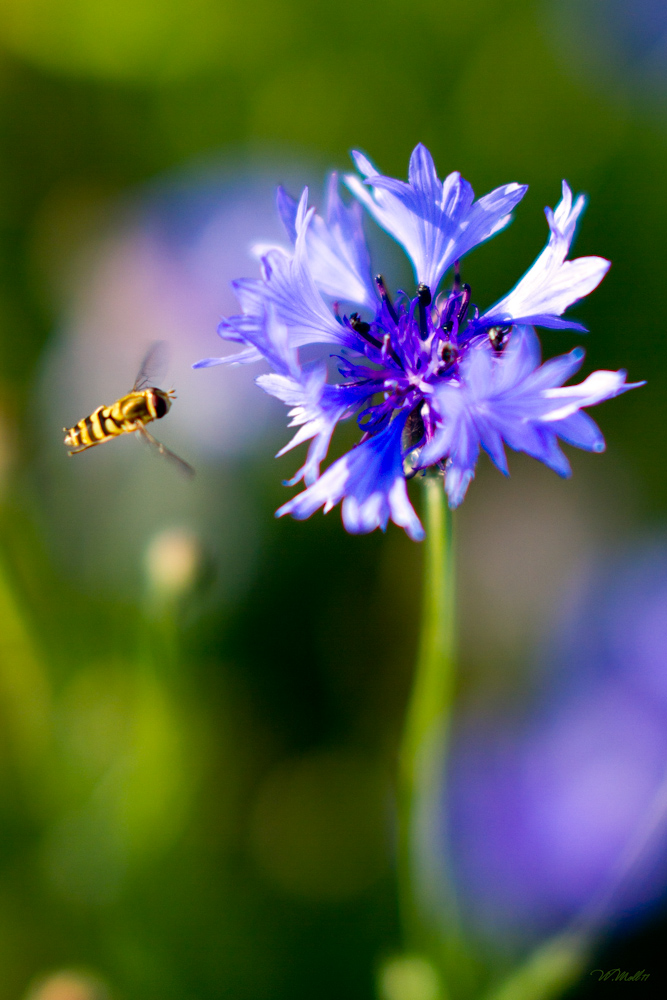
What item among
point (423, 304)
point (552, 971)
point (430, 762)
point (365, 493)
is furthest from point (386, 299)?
point (552, 971)

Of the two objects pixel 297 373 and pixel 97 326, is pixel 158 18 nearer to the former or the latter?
pixel 97 326

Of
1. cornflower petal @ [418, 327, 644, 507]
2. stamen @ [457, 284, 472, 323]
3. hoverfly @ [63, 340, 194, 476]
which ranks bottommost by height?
cornflower petal @ [418, 327, 644, 507]

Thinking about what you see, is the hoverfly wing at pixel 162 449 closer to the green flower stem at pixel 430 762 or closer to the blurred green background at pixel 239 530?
the blurred green background at pixel 239 530

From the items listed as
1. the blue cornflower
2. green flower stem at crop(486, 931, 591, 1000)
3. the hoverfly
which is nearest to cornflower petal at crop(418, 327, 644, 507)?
the blue cornflower

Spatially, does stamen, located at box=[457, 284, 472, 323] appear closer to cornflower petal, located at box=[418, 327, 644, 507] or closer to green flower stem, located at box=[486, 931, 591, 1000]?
cornflower petal, located at box=[418, 327, 644, 507]

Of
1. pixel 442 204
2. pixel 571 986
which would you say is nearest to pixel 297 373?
pixel 442 204

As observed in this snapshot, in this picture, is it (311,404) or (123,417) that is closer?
(311,404)

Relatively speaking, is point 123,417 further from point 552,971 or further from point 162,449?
point 552,971
